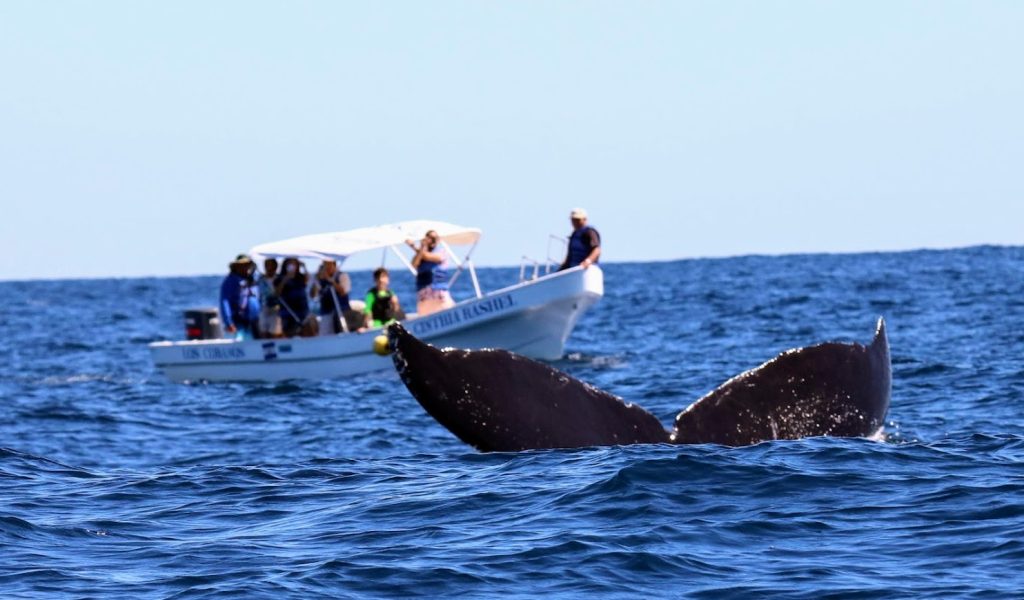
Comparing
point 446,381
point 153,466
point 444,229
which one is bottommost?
point 153,466

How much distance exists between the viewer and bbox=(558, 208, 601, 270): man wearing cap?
21078 millimetres

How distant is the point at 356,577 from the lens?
6.90 metres

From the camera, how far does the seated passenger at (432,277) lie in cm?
2158

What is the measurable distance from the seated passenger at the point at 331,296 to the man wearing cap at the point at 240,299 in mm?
914

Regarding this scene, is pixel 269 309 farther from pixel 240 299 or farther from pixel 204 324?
pixel 204 324

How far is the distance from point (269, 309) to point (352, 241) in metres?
1.60

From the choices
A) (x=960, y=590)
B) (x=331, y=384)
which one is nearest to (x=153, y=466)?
(x=960, y=590)

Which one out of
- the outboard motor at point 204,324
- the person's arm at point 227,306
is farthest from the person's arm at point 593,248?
the outboard motor at point 204,324

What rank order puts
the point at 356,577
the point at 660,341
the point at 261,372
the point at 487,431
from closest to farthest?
the point at 356,577 → the point at 487,431 → the point at 261,372 → the point at 660,341

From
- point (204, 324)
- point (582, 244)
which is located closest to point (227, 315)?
point (204, 324)

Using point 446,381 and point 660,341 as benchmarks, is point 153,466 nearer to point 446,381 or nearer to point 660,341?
point 446,381

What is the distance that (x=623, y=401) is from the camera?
9.52 metres

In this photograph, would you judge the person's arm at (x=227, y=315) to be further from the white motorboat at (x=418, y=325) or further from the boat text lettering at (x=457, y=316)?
the boat text lettering at (x=457, y=316)

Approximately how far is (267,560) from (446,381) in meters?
1.63
